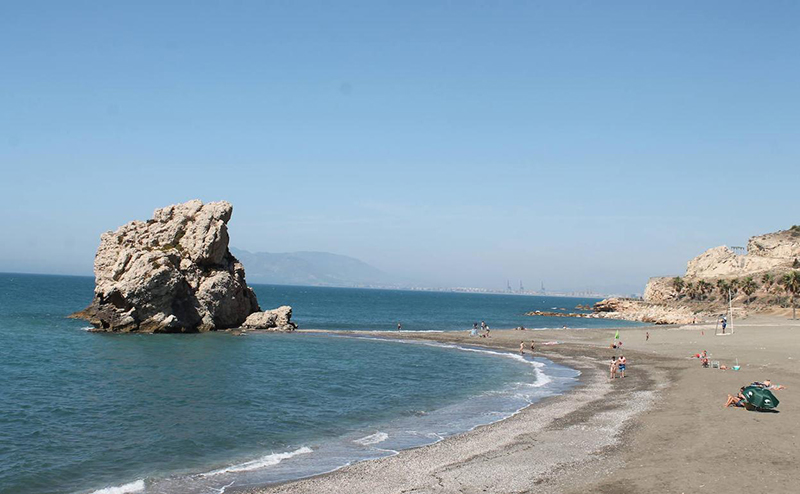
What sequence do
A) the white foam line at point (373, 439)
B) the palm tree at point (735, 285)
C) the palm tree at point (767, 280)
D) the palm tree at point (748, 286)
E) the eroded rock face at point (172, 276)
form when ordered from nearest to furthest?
the white foam line at point (373, 439)
the eroded rock face at point (172, 276)
the palm tree at point (748, 286)
the palm tree at point (767, 280)
the palm tree at point (735, 285)

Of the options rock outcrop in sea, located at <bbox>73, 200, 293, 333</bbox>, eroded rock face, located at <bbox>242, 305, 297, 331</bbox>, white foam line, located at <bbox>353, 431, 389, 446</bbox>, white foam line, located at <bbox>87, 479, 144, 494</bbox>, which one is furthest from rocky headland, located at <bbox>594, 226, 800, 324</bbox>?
white foam line, located at <bbox>87, 479, 144, 494</bbox>

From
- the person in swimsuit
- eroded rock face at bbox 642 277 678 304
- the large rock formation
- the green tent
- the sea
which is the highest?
the large rock formation

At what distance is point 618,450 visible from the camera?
2117 cm

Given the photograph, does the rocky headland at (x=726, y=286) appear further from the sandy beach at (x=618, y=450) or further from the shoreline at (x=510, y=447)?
the shoreline at (x=510, y=447)

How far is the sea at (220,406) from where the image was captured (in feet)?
67.9

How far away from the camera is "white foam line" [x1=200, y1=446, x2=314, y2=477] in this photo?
2055 centimetres

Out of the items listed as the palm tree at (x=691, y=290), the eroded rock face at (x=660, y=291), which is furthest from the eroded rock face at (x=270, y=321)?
the eroded rock face at (x=660, y=291)

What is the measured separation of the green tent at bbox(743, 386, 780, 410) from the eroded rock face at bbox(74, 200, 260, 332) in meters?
60.2

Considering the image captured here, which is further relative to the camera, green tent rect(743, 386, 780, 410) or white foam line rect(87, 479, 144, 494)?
green tent rect(743, 386, 780, 410)

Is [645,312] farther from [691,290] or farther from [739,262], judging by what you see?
[739,262]

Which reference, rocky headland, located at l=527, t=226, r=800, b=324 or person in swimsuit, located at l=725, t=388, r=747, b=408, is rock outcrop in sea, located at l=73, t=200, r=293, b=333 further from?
rocky headland, located at l=527, t=226, r=800, b=324

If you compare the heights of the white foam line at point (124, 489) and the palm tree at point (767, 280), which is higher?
the palm tree at point (767, 280)

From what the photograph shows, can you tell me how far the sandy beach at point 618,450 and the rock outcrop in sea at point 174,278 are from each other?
50897 mm

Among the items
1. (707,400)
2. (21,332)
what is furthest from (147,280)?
(707,400)
